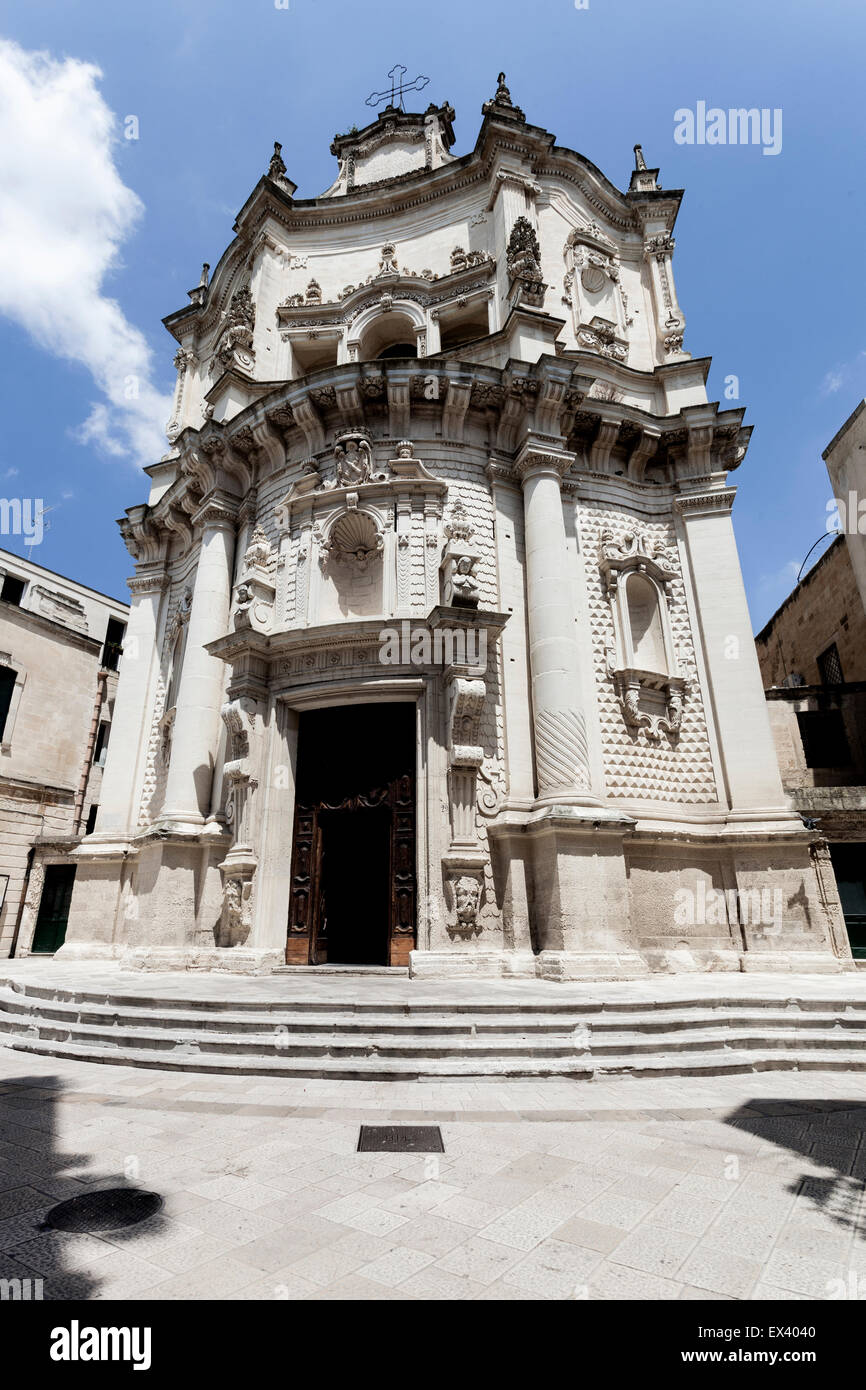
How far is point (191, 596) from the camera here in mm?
17062

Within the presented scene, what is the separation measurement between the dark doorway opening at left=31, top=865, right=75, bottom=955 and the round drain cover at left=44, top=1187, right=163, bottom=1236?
64.6 feet

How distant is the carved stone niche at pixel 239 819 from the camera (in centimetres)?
1201

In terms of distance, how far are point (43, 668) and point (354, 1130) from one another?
24.1m

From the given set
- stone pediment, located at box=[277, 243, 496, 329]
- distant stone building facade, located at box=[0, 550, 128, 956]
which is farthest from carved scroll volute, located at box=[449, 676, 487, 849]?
distant stone building facade, located at box=[0, 550, 128, 956]

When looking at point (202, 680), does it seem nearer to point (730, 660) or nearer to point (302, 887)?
point (302, 887)

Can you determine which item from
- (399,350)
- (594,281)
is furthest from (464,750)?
(594,281)

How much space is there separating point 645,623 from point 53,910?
2002cm

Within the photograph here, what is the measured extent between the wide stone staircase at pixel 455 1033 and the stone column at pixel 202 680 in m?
5.76

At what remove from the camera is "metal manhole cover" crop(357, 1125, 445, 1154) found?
432 cm

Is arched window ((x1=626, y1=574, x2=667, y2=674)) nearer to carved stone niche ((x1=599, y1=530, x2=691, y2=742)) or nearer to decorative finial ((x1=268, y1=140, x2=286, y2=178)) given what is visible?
carved stone niche ((x1=599, y1=530, x2=691, y2=742))

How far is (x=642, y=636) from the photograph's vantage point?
47.5 feet

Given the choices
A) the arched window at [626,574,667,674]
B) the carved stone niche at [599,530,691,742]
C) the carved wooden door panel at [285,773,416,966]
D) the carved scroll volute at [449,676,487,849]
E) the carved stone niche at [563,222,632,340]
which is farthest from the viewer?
the carved stone niche at [563,222,632,340]

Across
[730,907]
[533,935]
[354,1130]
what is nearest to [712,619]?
[730,907]
